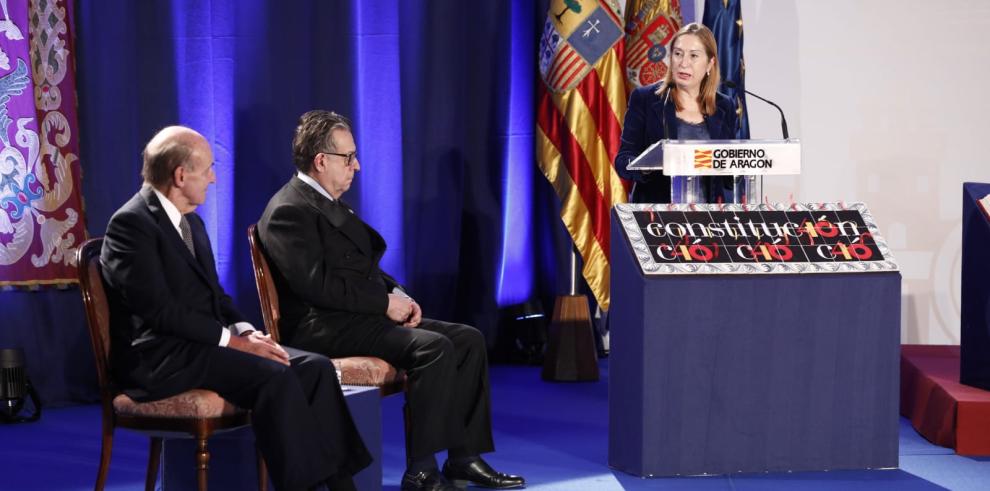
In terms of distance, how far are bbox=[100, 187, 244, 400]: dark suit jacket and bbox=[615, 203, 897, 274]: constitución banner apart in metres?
1.32

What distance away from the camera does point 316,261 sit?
3.33 m

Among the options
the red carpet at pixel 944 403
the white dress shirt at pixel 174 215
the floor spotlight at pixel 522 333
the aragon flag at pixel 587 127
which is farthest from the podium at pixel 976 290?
the white dress shirt at pixel 174 215

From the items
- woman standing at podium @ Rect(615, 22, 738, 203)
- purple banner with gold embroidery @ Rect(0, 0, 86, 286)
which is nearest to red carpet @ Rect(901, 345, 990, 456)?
woman standing at podium @ Rect(615, 22, 738, 203)

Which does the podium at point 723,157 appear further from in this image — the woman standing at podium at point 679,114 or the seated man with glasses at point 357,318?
the seated man with glasses at point 357,318

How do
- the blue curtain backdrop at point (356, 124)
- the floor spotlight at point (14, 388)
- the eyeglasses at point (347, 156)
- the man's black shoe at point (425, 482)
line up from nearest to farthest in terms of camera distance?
the man's black shoe at point (425, 482)
the eyeglasses at point (347, 156)
the floor spotlight at point (14, 388)
the blue curtain backdrop at point (356, 124)

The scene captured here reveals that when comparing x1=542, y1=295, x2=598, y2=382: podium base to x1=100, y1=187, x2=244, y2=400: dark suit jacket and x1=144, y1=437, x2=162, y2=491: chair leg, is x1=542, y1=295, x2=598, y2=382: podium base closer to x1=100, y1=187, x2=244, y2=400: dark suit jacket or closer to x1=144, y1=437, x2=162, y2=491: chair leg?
x1=144, y1=437, x2=162, y2=491: chair leg

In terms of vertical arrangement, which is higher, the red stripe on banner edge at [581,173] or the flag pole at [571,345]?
the red stripe on banner edge at [581,173]

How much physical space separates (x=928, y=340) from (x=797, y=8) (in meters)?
1.93

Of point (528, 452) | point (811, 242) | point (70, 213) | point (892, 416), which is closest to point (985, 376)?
point (892, 416)

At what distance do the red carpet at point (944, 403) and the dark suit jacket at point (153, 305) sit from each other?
8.30ft

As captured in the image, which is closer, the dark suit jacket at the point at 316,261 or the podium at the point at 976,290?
the dark suit jacket at the point at 316,261

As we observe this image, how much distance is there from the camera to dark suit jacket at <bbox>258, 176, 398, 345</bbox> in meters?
3.33

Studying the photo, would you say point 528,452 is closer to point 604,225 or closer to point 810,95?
point 604,225

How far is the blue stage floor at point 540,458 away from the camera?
3.49 metres
